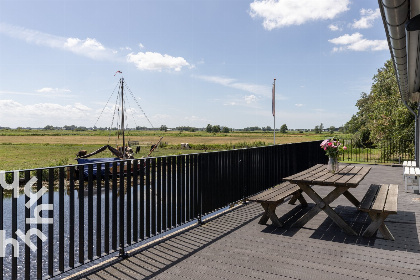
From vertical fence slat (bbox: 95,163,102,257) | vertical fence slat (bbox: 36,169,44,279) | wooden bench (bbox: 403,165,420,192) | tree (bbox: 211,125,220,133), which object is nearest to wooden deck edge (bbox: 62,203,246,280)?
vertical fence slat (bbox: 95,163,102,257)

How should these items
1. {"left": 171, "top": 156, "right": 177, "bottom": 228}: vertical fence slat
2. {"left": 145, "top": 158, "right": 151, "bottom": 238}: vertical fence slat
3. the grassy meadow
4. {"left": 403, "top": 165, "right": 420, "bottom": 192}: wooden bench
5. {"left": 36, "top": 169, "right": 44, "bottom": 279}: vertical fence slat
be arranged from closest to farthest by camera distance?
{"left": 36, "top": 169, "right": 44, "bottom": 279}: vertical fence slat
{"left": 145, "top": 158, "right": 151, "bottom": 238}: vertical fence slat
{"left": 171, "top": 156, "right": 177, "bottom": 228}: vertical fence slat
{"left": 403, "top": 165, "right": 420, "bottom": 192}: wooden bench
the grassy meadow

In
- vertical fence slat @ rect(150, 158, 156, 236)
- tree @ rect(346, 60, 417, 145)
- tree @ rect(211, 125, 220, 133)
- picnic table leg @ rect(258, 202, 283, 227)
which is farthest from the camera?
tree @ rect(211, 125, 220, 133)

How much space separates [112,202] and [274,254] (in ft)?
6.12

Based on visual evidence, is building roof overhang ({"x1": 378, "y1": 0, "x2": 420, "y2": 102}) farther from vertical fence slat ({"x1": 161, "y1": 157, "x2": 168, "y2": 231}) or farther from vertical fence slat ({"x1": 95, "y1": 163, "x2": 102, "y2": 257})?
vertical fence slat ({"x1": 95, "y1": 163, "x2": 102, "y2": 257})

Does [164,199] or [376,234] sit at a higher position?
[164,199]

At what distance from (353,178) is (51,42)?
46997mm

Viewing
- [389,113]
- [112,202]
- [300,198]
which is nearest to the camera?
[112,202]

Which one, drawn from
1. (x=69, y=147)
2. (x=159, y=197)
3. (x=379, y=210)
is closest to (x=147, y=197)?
(x=159, y=197)

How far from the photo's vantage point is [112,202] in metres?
3.30

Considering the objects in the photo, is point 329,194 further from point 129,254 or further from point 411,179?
point 411,179

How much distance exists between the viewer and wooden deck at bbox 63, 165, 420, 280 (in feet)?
9.70

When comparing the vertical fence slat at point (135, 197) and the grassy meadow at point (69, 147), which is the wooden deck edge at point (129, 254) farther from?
the grassy meadow at point (69, 147)

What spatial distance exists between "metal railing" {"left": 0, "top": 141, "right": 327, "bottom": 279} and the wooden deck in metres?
0.27

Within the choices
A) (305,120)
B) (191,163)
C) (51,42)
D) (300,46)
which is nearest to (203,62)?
(305,120)
